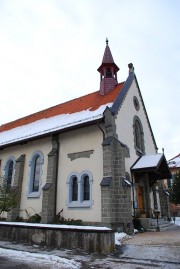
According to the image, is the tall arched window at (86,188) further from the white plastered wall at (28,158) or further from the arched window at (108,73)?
the arched window at (108,73)

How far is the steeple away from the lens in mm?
19352

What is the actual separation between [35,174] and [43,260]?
10218 mm

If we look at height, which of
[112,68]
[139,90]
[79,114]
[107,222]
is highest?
[112,68]

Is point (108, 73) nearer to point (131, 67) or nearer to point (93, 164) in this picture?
point (131, 67)

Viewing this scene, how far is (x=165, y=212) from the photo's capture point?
18.8 m

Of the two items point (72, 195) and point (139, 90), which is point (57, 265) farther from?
point (139, 90)

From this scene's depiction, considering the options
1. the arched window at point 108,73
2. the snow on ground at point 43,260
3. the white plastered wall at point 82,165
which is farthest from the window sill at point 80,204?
the arched window at point 108,73

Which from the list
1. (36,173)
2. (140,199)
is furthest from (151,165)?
(36,173)

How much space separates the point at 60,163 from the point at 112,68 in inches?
396

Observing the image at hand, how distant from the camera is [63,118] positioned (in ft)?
58.5

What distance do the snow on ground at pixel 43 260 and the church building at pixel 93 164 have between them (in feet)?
16.8

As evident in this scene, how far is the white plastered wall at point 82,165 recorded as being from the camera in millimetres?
13062

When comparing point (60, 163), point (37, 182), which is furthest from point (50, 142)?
point (37, 182)

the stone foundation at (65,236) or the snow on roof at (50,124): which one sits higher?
the snow on roof at (50,124)
